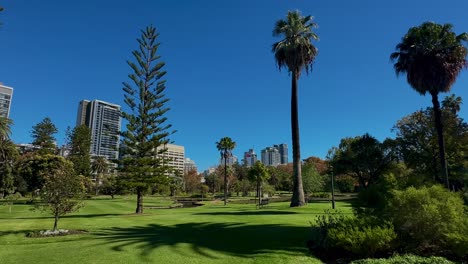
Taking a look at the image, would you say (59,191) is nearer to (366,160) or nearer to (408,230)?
(408,230)

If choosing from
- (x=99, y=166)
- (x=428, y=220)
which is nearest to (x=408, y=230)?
(x=428, y=220)


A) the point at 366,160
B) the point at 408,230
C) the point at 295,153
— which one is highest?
the point at 366,160

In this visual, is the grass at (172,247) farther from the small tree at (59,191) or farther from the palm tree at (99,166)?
the palm tree at (99,166)

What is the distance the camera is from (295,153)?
25.6m

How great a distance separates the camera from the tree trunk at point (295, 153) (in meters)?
25.2

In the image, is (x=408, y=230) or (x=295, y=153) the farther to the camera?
(x=295, y=153)

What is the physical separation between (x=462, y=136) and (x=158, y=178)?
31.3m

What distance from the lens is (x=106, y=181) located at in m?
72.9

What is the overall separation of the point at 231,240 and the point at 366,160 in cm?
3633

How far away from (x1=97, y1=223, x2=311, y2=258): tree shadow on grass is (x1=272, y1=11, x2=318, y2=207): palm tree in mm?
12758

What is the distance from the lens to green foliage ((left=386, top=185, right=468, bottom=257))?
26.7 ft

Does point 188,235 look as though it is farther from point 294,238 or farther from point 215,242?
point 294,238

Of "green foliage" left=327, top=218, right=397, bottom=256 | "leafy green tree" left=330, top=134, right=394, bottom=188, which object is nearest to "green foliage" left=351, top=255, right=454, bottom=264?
"green foliage" left=327, top=218, right=397, bottom=256

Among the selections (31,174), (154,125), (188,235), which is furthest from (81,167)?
(188,235)
